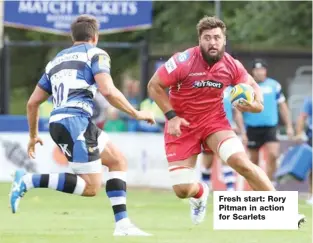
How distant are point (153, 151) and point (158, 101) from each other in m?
9.18

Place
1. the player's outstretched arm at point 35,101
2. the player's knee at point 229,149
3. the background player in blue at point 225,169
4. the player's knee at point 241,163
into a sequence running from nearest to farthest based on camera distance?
the player's outstretched arm at point 35,101 < the player's knee at point 241,163 < the player's knee at point 229,149 < the background player in blue at point 225,169

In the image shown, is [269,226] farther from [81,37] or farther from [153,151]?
[153,151]

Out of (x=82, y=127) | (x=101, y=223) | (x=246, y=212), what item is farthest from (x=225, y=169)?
(x=246, y=212)

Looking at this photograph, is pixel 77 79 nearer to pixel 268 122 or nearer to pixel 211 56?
pixel 211 56

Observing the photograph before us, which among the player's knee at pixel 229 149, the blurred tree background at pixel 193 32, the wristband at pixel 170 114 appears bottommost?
the player's knee at pixel 229 149

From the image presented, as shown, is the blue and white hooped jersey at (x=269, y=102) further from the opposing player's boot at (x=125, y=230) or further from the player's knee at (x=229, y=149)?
the opposing player's boot at (x=125, y=230)

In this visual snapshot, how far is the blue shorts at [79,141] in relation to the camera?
37.1 feet

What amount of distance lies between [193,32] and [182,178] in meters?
20.6

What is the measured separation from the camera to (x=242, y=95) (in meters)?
12.0

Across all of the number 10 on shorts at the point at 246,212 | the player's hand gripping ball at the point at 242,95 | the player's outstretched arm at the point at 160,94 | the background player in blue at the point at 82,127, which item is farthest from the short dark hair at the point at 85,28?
the number 10 on shorts at the point at 246,212

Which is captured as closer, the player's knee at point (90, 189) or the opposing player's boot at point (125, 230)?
the player's knee at point (90, 189)

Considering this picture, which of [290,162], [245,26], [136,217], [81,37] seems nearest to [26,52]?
[245,26]

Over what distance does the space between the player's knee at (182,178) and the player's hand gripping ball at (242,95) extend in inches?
43.5

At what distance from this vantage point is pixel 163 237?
1170 cm
